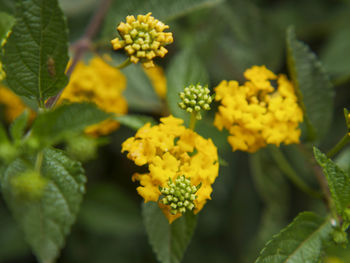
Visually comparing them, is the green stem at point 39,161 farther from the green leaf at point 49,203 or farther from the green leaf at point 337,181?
the green leaf at point 337,181

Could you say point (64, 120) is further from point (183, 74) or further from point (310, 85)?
point (310, 85)

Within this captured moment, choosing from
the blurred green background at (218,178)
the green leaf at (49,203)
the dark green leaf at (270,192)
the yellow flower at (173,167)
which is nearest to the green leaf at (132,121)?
the yellow flower at (173,167)

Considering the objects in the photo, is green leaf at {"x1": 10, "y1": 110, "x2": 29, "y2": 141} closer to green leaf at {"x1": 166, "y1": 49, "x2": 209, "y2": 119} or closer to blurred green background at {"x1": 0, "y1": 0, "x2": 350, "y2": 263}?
green leaf at {"x1": 166, "y1": 49, "x2": 209, "y2": 119}

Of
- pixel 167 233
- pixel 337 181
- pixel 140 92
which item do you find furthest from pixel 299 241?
pixel 140 92

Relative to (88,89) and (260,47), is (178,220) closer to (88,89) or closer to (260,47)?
(88,89)

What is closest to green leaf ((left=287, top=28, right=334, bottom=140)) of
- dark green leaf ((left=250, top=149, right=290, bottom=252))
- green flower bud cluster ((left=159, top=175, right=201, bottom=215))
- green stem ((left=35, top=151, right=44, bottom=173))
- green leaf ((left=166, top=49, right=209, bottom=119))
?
dark green leaf ((left=250, top=149, right=290, bottom=252))
